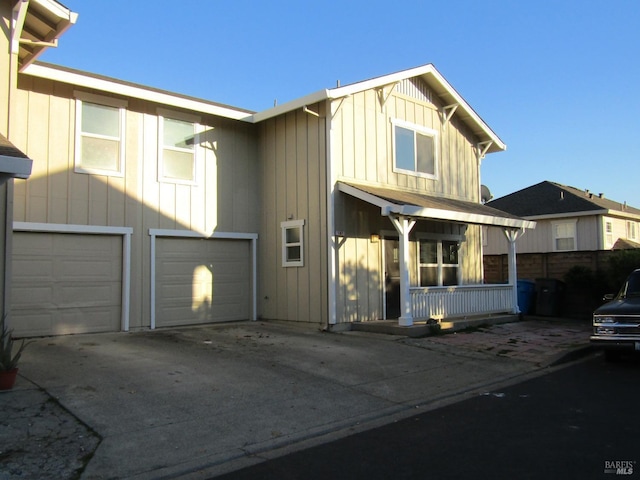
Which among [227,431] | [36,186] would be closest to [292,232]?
[36,186]

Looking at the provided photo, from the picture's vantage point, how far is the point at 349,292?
12055 millimetres

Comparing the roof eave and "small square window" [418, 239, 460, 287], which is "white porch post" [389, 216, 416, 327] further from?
the roof eave

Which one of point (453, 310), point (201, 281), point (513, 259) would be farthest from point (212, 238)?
point (513, 259)

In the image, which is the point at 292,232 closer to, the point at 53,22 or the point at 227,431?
the point at 53,22

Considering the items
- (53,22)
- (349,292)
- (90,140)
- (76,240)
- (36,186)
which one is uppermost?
(53,22)

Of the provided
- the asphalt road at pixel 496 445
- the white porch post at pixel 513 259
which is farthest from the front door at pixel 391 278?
the asphalt road at pixel 496 445

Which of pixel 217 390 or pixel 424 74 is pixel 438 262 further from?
pixel 217 390

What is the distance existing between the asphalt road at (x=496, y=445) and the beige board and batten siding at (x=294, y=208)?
5779 millimetres

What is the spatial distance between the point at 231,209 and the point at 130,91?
11.9ft

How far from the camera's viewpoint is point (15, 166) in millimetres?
5832

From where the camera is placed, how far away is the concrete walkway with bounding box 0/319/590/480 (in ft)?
15.6

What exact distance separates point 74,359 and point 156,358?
4.03 feet

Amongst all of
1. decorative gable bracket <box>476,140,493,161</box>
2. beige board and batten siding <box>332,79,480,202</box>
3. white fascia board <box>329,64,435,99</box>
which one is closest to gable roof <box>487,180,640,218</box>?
decorative gable bracket <box>476,140,493,161</box>

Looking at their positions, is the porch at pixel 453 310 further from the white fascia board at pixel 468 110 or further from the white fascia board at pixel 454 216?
the white fascia board at pixel 468 110
